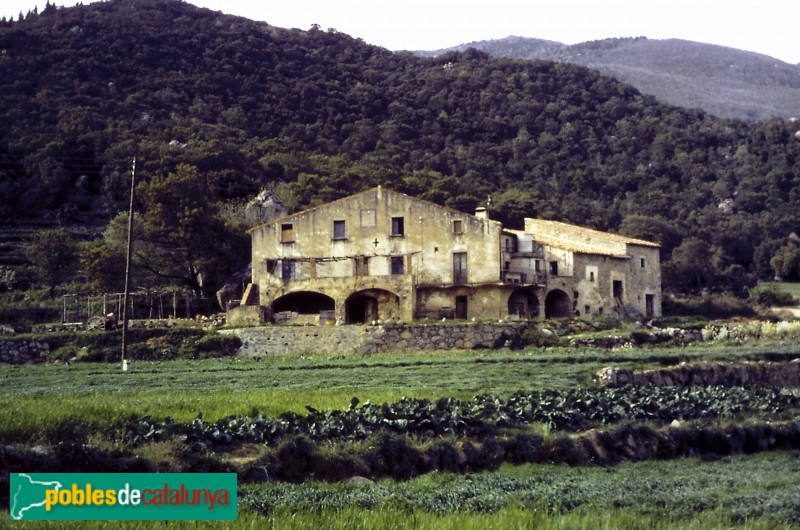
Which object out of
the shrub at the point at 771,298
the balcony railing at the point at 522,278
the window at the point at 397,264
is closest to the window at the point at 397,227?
the window at the point at 397,264

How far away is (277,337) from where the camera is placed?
40344 millimetres

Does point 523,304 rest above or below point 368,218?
below

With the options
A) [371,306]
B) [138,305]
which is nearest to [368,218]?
[371,306]

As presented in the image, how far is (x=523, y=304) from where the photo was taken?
47.5 metres

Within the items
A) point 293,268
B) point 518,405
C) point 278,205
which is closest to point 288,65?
point 278,205

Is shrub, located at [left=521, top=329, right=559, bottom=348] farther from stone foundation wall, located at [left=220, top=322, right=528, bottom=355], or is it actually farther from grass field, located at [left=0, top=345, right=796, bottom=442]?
grass field, located at [left=0, top=345, right=796, bottom=442]

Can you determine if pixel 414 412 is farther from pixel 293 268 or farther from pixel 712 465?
pixel 293 268

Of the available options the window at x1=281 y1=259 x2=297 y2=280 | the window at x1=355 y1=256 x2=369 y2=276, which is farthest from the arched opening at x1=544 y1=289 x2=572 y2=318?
the window at x1=281 y1=259 x2=297 y2=280

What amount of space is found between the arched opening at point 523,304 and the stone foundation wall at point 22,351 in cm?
2114

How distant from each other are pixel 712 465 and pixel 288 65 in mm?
107033

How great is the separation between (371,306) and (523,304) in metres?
7.39

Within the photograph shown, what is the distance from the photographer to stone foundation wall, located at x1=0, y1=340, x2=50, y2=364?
37.9 m

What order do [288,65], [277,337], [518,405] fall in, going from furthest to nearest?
1. [288,65]
2. [277,337]
3. [518,405]

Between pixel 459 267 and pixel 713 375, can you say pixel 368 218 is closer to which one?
pixel 459 267
